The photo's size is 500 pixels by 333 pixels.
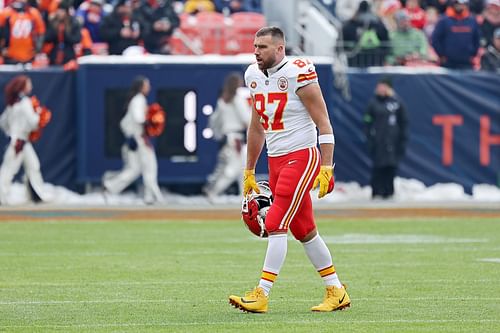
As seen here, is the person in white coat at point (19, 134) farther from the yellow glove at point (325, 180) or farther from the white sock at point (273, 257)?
the yellow glove at point (325, 180)

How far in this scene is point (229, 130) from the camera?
67.6 ft

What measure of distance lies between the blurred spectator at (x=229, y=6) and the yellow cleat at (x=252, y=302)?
15278mm

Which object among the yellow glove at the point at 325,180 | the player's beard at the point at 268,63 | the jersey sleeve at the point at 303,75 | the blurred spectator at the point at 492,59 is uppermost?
the player's beard at the point at 268,63

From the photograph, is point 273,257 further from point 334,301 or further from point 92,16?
point 92,16

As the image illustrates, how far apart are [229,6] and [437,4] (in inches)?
170

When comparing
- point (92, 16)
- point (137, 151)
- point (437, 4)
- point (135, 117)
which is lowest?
point (137, 151)

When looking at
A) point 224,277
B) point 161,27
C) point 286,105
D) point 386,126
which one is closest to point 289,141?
point 286,105

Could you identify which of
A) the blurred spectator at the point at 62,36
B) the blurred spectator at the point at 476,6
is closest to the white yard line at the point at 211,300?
the blurred spectator at the point at 62,36

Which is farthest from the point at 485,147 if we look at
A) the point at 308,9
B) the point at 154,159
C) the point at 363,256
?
the point at 363,256

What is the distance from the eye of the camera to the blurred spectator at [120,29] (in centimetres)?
2133

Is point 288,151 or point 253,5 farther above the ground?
point 288,151

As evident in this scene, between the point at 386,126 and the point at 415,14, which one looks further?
the point at 415,14

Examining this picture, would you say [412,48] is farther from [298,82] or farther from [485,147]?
[298,82]

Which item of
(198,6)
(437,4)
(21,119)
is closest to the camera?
(21,119)
